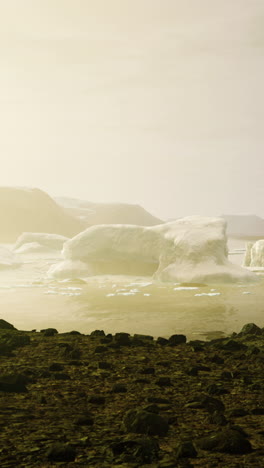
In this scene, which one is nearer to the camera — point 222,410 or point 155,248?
point 222,410

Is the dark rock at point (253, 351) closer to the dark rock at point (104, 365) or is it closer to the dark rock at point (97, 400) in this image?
the dark rock at point (104, 365)

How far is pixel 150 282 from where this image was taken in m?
20.7

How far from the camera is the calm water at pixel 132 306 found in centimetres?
1048

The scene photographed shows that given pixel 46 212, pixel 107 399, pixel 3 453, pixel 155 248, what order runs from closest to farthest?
pixel 3 453 < pixel 107 399 < pixel 155 248 < pixel 46 212

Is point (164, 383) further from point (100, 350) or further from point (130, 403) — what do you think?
point (100, 350)

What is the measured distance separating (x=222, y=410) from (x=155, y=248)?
61.0ft

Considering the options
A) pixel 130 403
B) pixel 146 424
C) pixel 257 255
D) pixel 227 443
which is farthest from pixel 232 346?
pixel 257 255

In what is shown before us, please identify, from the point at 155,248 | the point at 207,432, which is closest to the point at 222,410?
the point at 207,432

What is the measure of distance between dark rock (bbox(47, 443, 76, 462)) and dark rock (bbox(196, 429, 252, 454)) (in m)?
0.76

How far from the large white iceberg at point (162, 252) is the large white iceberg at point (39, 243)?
1733cm

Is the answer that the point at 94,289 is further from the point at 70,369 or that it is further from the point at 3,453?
the point at 3,453

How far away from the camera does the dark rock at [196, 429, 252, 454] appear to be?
300cm

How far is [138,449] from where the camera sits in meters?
2.94

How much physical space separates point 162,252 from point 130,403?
17889mm
